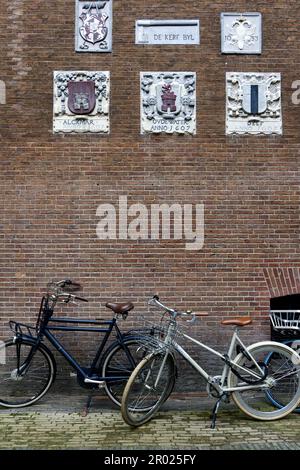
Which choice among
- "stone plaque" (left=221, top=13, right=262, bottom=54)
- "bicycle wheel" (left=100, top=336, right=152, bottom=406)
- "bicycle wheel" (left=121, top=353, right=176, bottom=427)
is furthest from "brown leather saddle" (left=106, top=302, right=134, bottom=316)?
"stone plaque" (left=221, top=13, right=262, bottom=54)

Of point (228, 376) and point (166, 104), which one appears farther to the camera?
point (166, 104)

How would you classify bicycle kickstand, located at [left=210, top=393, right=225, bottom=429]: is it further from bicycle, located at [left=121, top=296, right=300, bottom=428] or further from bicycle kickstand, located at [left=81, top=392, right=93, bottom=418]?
bicycle kickstand, located at [left=81, top=392, right=93, bottom=418]

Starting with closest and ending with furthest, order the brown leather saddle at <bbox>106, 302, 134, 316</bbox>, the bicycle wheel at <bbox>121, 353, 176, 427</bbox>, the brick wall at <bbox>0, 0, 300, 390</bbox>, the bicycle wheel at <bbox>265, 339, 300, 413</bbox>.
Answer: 1. the bicycle wheel at <bbox>121, 353, 176, 427</bbox>
2. the bicycle wheel at <bbox>265, 339, 300, 413</bbox>
3. the brown leather saddle at <bbox>106, 302, 134, 316</bbox>
4. the brick wall at <bbox>0, 0, 300, 390</bbox>

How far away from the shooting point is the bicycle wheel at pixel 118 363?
5.93 meters

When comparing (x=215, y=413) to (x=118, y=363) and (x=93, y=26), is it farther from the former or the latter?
(x=93, y=26)

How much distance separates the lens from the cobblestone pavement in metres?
4.97

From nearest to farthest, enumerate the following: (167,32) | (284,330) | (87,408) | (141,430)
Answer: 1. (141,430)
2. (87,408)
3. (284,330)
4. (167,32)

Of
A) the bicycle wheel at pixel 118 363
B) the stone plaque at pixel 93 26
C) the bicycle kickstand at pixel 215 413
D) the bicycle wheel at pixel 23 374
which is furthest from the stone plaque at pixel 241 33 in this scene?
the bicycle wheel at pixel 23 374

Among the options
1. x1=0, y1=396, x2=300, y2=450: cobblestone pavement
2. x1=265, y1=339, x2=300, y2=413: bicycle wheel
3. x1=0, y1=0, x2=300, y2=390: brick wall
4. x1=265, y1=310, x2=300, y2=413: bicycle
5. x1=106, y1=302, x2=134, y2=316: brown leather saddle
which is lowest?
x1=0, y1=396, x2=300, y2=450: cobblestone pavement

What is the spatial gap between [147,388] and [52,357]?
1.21m

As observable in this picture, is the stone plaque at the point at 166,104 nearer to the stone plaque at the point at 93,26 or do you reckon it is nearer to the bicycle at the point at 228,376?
Result: the stone plaque at the point at 93,26

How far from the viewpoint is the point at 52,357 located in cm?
607

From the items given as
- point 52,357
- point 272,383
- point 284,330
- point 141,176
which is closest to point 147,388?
point 52,357

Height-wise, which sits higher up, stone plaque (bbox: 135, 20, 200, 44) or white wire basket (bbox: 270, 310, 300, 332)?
stone plaque (bbox: 135, 20, 200, 44)
